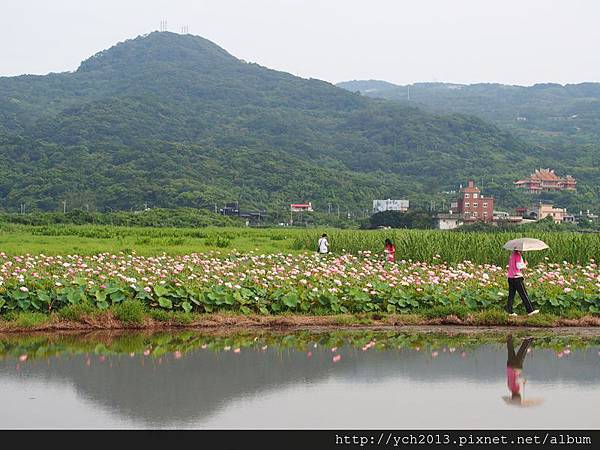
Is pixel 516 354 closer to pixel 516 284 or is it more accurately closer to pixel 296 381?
pixel 516 284

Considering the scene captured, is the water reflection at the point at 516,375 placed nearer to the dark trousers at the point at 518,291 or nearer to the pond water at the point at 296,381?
the pond water at the point at 296,381

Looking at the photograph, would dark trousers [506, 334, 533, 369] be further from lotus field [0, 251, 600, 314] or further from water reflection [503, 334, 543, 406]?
lotus field [0, 251, 600, 314]

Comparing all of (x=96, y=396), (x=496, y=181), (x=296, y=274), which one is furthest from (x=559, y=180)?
(x=96, y=396)

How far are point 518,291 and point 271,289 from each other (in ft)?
11.7

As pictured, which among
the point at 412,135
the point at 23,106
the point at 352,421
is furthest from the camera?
the point at 23,106

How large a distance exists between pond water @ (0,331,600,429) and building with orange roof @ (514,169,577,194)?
4117 inches

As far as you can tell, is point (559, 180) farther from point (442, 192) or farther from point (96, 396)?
point (96, 396)

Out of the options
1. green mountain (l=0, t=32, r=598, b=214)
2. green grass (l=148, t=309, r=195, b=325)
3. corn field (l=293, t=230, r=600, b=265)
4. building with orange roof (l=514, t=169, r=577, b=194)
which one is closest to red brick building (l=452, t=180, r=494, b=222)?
green mountain (l=0, t=32, r=598, b=214)

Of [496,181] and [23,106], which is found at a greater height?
[23,106]

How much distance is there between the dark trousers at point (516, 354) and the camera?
9.90m

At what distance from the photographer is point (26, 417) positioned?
24.5 ft

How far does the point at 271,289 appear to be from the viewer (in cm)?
1369

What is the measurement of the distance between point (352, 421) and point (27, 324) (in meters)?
6.10

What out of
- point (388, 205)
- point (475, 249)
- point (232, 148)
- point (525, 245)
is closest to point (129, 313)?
point (525, 245)
